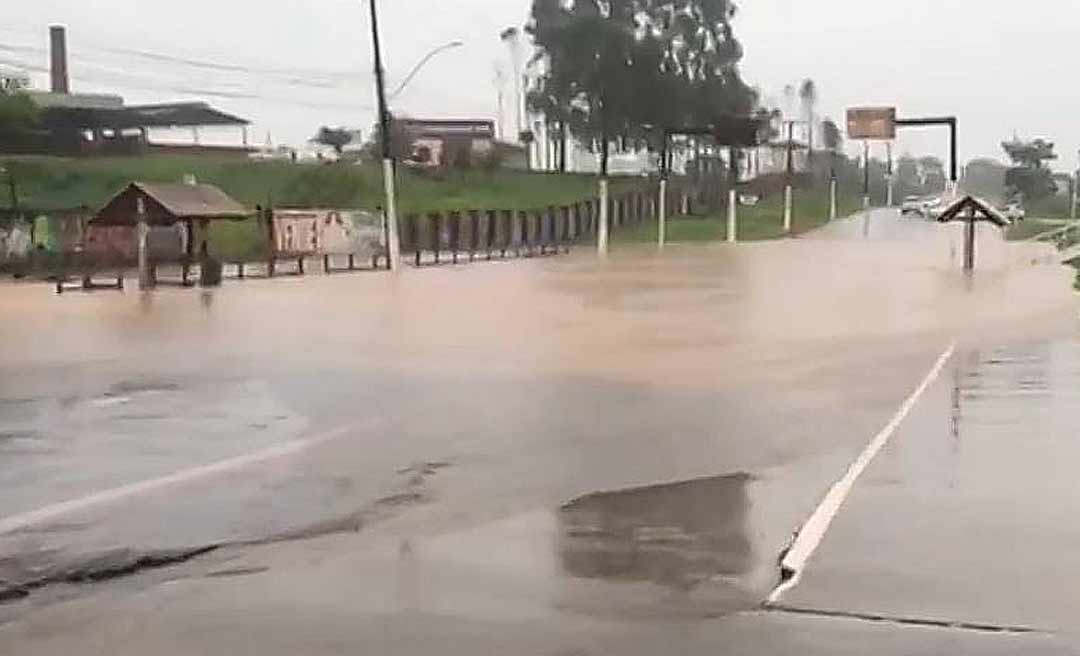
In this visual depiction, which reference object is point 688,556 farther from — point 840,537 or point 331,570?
point 331,570

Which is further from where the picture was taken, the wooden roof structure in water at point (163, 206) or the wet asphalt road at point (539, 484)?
the wooden roof structure in water at point (163, 206)

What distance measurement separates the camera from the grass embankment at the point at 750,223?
8600cm

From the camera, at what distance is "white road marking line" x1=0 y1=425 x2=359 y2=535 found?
1069 centimetres

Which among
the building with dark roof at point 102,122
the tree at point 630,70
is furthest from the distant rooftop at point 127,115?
the tree at point 630,70

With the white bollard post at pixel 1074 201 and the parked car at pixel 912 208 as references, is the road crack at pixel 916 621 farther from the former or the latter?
the parked car at pixel 912 208

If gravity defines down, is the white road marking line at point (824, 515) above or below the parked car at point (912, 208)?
above

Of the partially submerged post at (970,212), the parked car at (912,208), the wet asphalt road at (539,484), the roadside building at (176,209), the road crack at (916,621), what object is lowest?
the parked car at (912,208)

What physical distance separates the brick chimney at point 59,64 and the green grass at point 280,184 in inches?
472

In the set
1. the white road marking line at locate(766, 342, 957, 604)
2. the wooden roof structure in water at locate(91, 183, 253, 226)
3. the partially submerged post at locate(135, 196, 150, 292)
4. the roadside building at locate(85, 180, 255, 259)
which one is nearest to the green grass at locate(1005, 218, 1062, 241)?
the roadside building at locate(85, 180, 255, 259)

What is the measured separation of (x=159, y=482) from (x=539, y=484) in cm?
248

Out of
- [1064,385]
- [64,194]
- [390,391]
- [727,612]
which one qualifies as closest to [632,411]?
[390,391]

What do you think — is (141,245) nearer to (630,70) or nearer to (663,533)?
(663,533)

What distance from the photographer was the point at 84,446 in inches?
549

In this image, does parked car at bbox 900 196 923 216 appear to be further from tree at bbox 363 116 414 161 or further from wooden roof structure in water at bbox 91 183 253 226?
wooden roof structure in water at bbox 91 183 253 226
